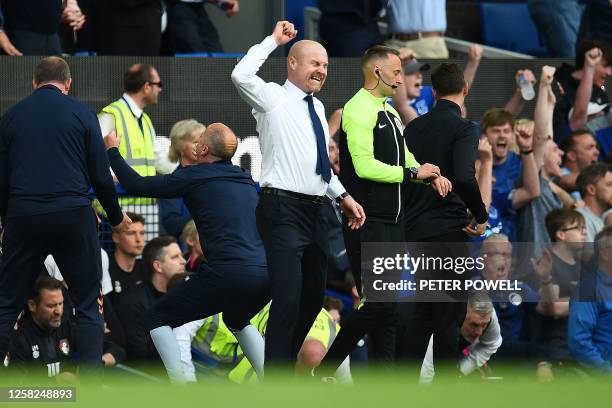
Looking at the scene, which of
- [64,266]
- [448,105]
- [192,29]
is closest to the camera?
[64,266]

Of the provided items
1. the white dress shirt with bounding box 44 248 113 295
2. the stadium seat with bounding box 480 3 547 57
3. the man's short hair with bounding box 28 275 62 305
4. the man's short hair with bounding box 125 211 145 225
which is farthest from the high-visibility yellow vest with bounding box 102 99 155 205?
the stadium seat with bounding box 480 3 547 57

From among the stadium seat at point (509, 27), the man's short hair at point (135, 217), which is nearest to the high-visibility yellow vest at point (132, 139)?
the man's short hair at point (135, 217)

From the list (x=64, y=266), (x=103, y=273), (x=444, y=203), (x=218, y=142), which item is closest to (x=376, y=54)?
(x=444, y=203)

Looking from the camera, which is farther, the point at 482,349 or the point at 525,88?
the point at 525,88

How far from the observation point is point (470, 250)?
410 inches

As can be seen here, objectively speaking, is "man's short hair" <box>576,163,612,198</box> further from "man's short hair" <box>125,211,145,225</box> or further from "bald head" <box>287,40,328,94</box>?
"bald head" <box>287,40,328,94</box>

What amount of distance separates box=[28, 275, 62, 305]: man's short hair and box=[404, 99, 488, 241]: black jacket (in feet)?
8.38

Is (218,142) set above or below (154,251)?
above

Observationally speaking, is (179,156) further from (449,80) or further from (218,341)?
(449,80)

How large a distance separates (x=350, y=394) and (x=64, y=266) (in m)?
2.00

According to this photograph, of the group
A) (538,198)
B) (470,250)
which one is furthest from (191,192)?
(538,198)

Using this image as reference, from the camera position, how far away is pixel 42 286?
10352mm

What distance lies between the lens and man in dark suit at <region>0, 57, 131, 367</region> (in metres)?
8.80

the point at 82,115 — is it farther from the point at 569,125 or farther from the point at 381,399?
the point at 569,125
